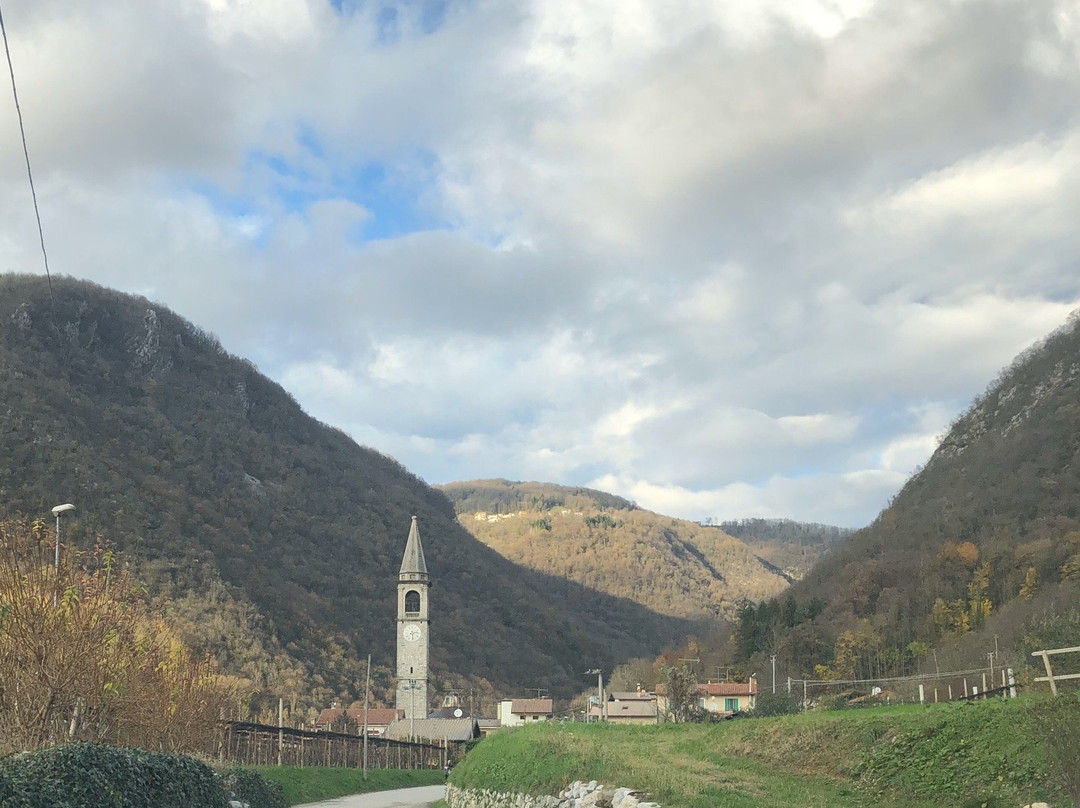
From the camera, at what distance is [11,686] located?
1986 cm

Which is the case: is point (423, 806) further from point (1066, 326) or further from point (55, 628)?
point (1066, 326)

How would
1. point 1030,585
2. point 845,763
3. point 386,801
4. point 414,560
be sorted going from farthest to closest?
point 414,560, point 1030,585, point 386,801, point 845,763

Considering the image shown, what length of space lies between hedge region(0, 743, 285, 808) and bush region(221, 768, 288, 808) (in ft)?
25.5

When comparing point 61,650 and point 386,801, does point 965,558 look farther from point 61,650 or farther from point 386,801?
point 61,650

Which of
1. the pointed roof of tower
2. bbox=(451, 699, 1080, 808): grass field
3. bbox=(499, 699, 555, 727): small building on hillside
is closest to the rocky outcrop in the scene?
bbox=(451, 699, 1080, 808): grass field

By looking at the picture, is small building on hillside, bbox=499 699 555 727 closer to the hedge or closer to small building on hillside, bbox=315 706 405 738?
small building on hillside, bbox=315 706 405 738

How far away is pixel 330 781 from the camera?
55.5 m

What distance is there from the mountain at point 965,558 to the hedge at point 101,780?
2037 inches

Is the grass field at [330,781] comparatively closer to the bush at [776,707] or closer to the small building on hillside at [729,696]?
the bush at [776,707]

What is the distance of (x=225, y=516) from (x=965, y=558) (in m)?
92.7

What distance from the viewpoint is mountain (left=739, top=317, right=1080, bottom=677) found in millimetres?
86188

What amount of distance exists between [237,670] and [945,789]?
8621 centimetres

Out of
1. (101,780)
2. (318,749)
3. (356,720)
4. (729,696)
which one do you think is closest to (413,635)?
(356,720)

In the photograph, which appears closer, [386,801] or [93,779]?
[93,779]
